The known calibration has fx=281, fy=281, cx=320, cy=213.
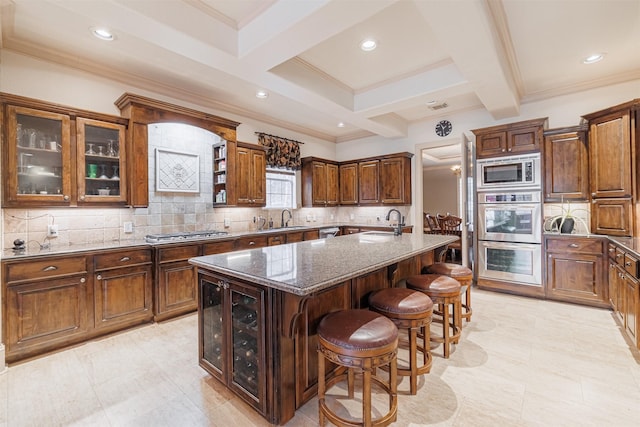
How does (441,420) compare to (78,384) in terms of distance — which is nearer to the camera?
(441,420)

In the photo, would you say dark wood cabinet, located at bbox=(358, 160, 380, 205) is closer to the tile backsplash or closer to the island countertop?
the tile backsplash

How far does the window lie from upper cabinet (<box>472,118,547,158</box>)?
344cm

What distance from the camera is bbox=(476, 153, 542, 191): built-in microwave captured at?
156 inches

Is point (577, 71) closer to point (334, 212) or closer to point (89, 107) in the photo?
point (334, 212)

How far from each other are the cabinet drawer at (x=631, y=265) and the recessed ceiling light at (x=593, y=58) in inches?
90.2

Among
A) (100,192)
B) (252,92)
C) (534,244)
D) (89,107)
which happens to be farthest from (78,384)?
(534,244)

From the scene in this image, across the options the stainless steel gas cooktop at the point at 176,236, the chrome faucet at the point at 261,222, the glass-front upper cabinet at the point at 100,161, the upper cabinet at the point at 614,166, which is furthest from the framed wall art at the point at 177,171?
the upper cabinet at the point at 614,166

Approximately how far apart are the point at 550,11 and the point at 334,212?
16.3 ft

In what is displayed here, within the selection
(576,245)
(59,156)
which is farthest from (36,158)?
(576,245)

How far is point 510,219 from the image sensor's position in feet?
13.5

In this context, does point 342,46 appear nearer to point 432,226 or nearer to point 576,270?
point 576,270

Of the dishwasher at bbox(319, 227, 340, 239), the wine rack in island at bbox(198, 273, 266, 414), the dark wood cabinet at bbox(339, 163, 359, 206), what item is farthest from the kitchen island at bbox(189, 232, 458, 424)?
the dark wood cabinet at bbox(339, 163, 359, 206)

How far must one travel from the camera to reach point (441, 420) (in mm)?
1735

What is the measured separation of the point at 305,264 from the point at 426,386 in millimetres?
1296
